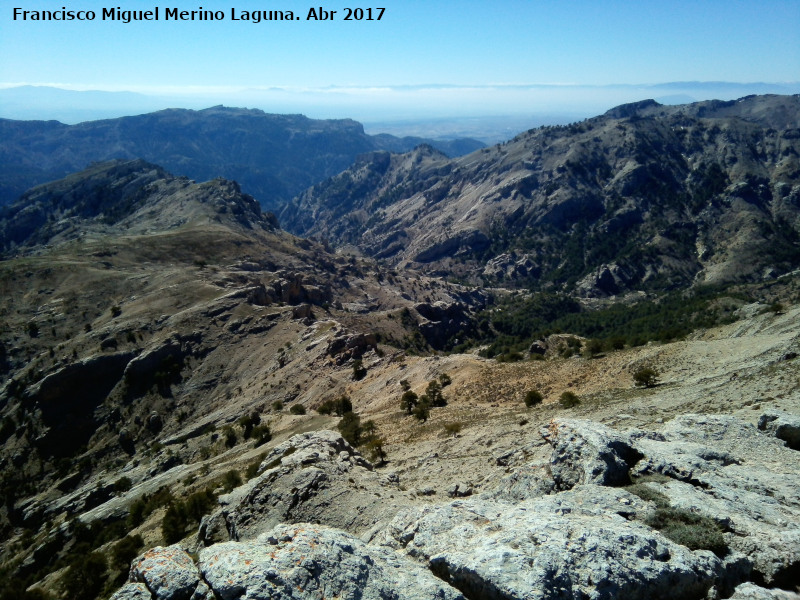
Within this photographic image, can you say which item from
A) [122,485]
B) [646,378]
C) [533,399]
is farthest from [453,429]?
[122,485]

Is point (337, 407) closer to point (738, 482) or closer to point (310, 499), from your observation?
point (310, 499)

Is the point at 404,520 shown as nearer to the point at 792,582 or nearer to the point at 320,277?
the point at 792,582

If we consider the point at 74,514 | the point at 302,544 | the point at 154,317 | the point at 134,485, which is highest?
the point at 302,544

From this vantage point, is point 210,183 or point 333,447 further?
point 210,183

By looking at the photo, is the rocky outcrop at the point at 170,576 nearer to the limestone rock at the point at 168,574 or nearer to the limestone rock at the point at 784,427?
the limestone rock at the point at 168,574

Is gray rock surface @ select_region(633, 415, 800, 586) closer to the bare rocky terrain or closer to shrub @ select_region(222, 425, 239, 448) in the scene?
the bare rocky terrain

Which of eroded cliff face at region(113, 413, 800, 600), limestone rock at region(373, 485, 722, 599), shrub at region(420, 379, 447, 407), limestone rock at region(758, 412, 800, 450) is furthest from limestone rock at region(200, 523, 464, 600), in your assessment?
shrub at region(420, 379, 447, 407)

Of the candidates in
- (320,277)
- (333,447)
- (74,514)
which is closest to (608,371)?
(333,447)
